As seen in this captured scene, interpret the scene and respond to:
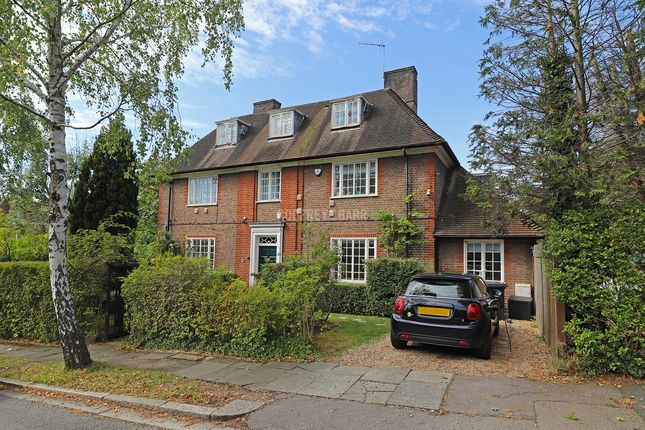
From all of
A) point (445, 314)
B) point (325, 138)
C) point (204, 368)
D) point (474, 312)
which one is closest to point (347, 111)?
point (325, 138)

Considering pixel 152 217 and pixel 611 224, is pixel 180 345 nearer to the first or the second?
pixel 611 224

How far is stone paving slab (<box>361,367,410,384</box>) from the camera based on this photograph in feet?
19.6

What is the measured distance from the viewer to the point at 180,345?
810cm

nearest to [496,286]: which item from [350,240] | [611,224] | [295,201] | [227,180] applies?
[350,240]

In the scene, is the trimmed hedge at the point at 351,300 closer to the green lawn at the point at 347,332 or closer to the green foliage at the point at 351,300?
the green foliage at the point at 351,300

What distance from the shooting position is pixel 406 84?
18594mm

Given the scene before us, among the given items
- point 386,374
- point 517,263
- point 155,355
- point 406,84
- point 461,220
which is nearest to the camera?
point 386,374

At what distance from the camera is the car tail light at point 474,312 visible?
6.77 meters

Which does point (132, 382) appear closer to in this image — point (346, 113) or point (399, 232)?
point (399, 232)

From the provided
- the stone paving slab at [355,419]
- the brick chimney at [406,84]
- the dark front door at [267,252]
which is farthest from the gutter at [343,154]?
the stone paving slab at [355,419]

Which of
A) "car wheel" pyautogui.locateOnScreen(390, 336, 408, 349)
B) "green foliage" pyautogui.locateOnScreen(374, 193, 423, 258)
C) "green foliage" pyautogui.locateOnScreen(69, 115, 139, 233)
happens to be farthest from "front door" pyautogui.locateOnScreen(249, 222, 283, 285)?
"car wheel" pyautogui.locateOnScreen(390, 336, 408, 349)

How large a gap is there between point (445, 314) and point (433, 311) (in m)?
0.22

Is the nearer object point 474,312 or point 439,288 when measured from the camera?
point 474,312

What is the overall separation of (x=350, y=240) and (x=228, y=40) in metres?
8.99
